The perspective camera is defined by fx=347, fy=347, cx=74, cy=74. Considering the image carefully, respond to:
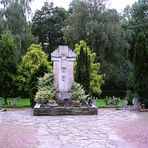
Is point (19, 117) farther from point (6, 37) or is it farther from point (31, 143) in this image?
point (6, 37)

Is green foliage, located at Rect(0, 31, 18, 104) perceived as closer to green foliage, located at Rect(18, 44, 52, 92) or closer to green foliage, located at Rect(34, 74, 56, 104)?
green foliage, located at Rect(18, 44, 52, 92)

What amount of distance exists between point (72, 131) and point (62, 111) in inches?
188

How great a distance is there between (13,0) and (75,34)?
6515 millimetres

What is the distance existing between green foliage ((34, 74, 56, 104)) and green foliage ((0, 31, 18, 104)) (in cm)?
486

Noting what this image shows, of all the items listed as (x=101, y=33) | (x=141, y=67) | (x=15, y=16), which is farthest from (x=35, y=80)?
(x=15, y=16)

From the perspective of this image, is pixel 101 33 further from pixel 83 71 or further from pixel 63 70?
pixel 63 70

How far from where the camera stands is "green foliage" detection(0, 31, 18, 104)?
23.1 m

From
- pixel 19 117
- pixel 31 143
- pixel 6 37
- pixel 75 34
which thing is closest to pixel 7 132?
pixel 31 143

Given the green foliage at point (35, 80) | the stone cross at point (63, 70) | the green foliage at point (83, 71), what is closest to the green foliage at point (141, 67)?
the green foliage at point (83, 71)

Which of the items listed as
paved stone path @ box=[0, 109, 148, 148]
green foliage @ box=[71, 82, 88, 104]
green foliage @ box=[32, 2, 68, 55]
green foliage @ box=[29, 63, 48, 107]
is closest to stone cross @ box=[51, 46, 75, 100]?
green foliage @ box=[71, 82, 88, 104]

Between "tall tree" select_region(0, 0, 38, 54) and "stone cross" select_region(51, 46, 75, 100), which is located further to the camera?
Answer: "tall tree" select_region(0, 0, 38, 54)

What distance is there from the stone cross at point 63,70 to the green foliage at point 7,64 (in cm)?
534

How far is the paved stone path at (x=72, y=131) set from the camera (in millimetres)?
10078

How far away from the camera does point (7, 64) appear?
23297mm
